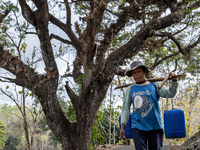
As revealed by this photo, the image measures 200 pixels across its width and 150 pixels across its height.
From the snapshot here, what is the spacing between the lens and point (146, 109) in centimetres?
257

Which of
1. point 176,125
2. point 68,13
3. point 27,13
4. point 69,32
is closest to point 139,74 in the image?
point 176,125

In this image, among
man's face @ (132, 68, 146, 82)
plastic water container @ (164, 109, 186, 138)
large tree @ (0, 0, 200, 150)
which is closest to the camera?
plastic water container @ (164, 109, 186, 138)

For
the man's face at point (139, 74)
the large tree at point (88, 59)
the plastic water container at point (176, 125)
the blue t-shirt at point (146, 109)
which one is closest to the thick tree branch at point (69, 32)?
the large tree at point (88, 59)

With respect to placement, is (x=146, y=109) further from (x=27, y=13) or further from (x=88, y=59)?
(x=27, y=13)

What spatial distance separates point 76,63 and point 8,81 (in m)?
2.66

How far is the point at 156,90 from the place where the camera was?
2699 millimetres

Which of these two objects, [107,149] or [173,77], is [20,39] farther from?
[173,77]

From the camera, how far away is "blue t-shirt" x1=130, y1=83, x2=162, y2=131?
2516mm

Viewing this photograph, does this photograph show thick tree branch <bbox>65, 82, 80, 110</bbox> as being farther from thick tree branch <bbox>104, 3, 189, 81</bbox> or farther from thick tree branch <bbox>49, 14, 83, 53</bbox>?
thick tree branch <bbox>49, 14, 83, 53</bbox>

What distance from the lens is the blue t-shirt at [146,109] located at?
252 centimetres

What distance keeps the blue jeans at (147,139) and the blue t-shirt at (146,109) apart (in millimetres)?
63

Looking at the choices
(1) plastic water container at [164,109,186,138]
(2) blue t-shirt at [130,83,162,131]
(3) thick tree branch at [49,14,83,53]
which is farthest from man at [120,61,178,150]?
(3) thick tree branch at [49,14,83,53]

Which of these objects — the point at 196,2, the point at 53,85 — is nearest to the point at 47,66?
the point at 53,85

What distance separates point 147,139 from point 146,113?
304 millimetres
